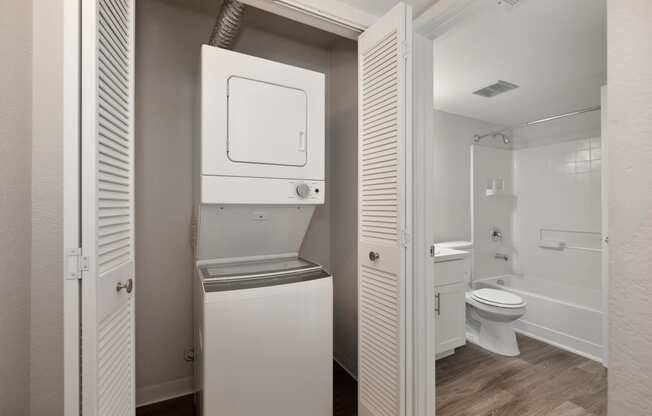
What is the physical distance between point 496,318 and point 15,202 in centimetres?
327

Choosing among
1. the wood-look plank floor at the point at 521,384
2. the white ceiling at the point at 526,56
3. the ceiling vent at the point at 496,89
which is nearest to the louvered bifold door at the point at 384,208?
the white ceiling at the point at 526,56

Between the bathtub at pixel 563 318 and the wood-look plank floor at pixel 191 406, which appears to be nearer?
the wood-look plank floor at pixel 191 406

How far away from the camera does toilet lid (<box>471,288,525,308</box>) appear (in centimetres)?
256

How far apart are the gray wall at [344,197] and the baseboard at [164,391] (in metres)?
1.14

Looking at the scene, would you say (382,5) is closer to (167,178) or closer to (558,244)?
(167,178)

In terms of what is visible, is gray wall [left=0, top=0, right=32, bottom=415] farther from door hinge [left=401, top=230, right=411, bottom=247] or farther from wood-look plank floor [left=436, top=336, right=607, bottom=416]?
wood-look plank floor [left=436, top=336, right=607, bottom=416]

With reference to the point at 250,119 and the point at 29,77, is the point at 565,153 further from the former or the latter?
the point at 29,77

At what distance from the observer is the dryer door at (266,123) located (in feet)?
4.81

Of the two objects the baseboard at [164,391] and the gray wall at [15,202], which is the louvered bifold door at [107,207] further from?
the baseboard at [164,391]

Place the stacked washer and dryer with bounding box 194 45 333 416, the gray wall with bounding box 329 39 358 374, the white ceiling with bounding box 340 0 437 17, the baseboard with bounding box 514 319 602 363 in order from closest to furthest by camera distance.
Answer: the stacked washer and dryer with bounding box 194 45 333 416
the white ceiling with bounding box 340 0 437 17
the gray wall with bounding box 329 39 358 374
the baseboard with bounding box 514 319 602 363

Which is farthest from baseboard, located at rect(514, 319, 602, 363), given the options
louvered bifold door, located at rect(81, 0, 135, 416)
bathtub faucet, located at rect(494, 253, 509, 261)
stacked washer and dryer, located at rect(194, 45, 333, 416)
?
louvered bifold door, located at rect(81, 0, 135, 416)

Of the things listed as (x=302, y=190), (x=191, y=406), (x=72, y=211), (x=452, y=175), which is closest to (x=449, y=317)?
(x=452, y=175)

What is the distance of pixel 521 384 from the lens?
83.6 inches

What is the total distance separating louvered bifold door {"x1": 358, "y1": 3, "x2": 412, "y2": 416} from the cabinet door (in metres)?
1.06
